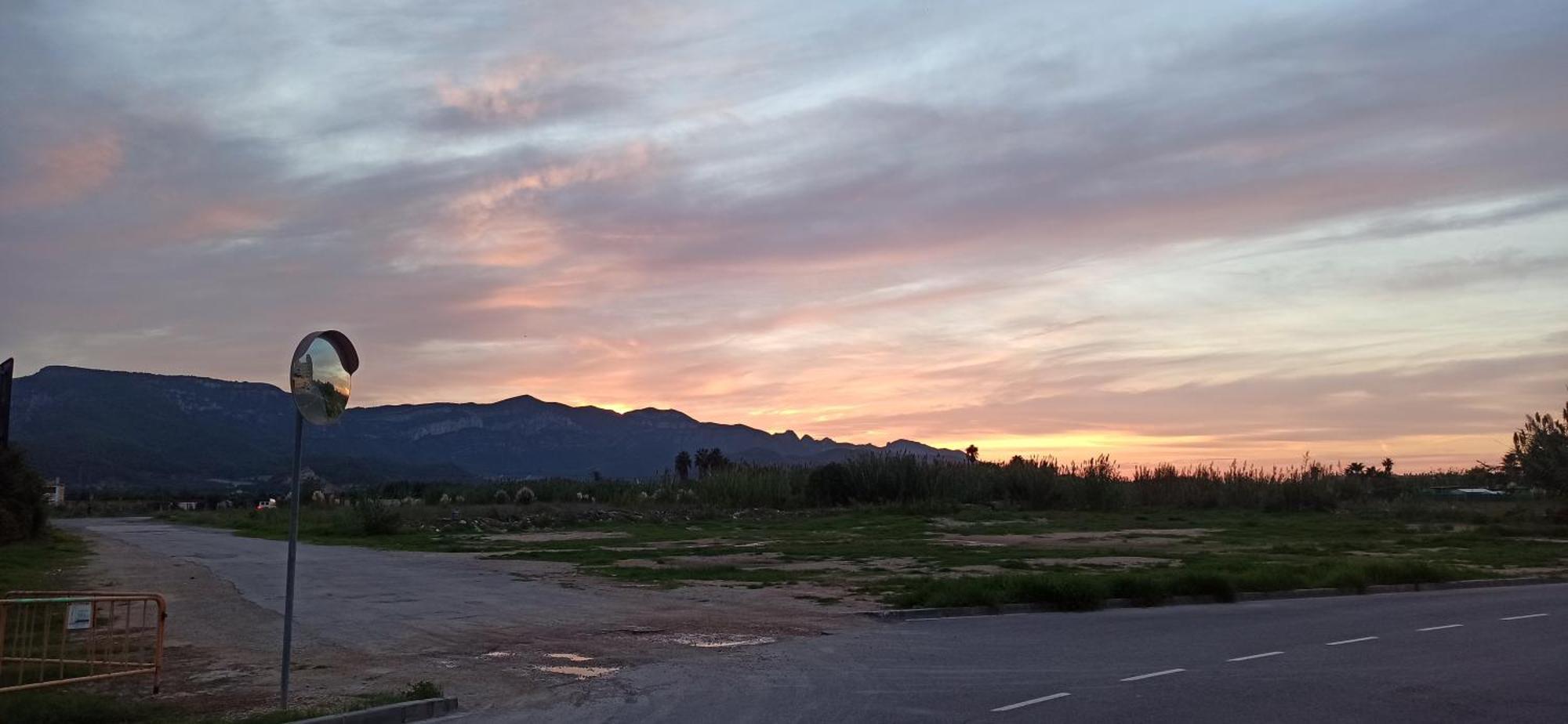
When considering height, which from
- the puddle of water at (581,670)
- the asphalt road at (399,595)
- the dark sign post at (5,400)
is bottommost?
the puddle of water at (581,670)

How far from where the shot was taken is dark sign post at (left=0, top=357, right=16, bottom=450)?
4062 cm

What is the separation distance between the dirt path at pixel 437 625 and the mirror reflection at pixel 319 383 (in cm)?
253

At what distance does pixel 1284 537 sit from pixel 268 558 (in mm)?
28922

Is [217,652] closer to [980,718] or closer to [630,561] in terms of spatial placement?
[980,718]

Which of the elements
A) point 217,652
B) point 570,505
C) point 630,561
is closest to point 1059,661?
point 217,652

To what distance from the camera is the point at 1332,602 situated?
18781mm

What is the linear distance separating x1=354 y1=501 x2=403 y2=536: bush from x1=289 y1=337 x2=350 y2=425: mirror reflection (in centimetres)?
3661

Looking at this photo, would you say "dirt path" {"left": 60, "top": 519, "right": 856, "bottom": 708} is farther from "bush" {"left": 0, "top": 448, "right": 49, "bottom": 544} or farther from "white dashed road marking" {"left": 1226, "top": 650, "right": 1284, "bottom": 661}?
"bush" {"left": 0, "top": 448, "right": 49, "bottom": 544}

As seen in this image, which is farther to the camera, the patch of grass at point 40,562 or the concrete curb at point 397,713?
the patch of grass at point 40,562

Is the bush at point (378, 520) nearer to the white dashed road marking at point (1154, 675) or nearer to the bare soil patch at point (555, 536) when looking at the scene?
the bare soil patch at point (555, 536)

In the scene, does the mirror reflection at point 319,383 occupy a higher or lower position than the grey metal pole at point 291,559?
higher

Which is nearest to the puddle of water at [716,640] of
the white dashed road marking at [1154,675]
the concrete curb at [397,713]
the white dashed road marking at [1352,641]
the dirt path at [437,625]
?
the dirt path at [437,625]

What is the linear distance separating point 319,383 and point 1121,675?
774cm

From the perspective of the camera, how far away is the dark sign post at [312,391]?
→ 965cm
